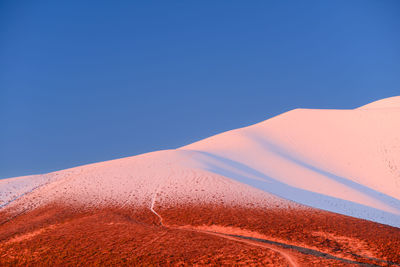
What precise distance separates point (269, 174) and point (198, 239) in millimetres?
22920

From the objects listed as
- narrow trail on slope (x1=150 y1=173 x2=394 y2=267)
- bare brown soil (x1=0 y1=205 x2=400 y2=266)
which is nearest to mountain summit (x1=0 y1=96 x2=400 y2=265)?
bare brown soil (x1=0 y1=205 x2=400 y2=266)

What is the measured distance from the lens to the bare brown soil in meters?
11.7

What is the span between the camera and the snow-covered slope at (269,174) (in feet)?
80.4

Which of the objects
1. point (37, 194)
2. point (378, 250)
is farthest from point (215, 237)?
point (37, 194)

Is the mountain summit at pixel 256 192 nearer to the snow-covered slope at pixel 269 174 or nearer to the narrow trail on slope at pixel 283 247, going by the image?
the snow-covered slope at pixel 269 174

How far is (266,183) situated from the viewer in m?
30.4

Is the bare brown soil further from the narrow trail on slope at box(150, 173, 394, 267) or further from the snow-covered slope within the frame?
the snow-covered slope

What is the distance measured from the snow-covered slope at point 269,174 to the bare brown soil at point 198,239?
10.8 ft

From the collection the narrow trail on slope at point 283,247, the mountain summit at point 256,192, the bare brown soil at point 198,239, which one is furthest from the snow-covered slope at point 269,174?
the narrow trail on slope at point 283,247

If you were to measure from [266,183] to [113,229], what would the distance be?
19383mm

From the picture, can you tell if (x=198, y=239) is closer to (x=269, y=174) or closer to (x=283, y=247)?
(x=283, y=247)

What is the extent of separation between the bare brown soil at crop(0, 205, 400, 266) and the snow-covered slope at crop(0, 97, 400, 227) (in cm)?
329

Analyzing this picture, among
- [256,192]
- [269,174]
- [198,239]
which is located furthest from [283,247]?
[269,174]

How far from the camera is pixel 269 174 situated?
3494 centimetres
